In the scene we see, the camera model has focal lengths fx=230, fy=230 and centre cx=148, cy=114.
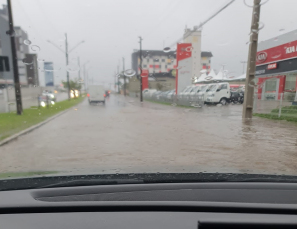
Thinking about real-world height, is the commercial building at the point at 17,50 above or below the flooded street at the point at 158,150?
above

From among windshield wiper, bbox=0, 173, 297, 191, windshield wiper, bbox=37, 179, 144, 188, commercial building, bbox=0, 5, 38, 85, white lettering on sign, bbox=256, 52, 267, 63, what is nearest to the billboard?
white lettering on sign, bbox=256, 52, 267, 63

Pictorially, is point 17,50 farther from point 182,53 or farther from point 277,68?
point 182,53

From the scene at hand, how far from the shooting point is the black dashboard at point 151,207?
146 centimetres

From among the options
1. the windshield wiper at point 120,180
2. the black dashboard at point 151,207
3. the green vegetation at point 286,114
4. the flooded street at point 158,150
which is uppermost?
the black dashboard at point 151,207

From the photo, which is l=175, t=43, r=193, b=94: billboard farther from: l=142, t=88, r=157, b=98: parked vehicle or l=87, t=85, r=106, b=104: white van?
l=142, t=88, r=157, b=98: parked vehicle

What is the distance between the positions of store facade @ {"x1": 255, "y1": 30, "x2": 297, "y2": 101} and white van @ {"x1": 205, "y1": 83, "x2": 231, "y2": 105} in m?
1.52

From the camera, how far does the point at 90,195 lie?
1.87m

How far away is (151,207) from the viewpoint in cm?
164

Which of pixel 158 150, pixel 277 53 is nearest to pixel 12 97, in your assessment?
pixel 158 150

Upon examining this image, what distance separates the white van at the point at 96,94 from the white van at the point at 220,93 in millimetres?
13976

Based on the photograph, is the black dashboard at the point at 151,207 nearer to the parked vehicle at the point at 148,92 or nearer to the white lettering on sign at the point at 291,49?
the white lettering on sign at the point at 291,49

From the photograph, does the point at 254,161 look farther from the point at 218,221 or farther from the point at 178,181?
the point at 218,221

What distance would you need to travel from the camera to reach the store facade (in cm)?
859

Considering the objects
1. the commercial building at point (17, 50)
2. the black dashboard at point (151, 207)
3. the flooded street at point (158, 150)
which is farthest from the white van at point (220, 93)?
the black dashboard at point (151, 207)
